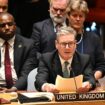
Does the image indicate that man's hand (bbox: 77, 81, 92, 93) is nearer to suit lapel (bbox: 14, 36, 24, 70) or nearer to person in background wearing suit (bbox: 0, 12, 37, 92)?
person in background wearing suit (bbox: 0, 12, 37, 92)

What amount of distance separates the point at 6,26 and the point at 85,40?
0.75 meters

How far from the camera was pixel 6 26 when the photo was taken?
3541 mm

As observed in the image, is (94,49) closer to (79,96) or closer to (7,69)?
(7,69)

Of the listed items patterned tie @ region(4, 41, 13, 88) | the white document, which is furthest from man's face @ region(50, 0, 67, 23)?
the white document

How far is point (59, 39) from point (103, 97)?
645 mm

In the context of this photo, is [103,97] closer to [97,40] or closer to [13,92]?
[13,92]

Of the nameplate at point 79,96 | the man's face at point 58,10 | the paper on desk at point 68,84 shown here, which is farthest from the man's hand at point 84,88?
the man's face at point 58,10

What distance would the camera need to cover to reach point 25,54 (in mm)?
3703

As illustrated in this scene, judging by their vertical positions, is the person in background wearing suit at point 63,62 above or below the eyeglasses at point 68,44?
below

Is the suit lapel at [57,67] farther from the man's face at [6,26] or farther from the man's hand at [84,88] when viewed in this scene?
the man's face at [6,26]

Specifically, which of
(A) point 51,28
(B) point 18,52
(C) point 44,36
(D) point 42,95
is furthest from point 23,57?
(D) point 42,95

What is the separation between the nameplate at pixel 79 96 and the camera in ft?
9.02

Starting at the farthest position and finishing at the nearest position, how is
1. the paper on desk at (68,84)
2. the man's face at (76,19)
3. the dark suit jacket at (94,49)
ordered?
the dark suit jacket at (94,49)
the man's face at (76,19)
the paper on desk at (68,84)

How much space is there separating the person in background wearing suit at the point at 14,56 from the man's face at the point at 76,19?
15.9 inches
